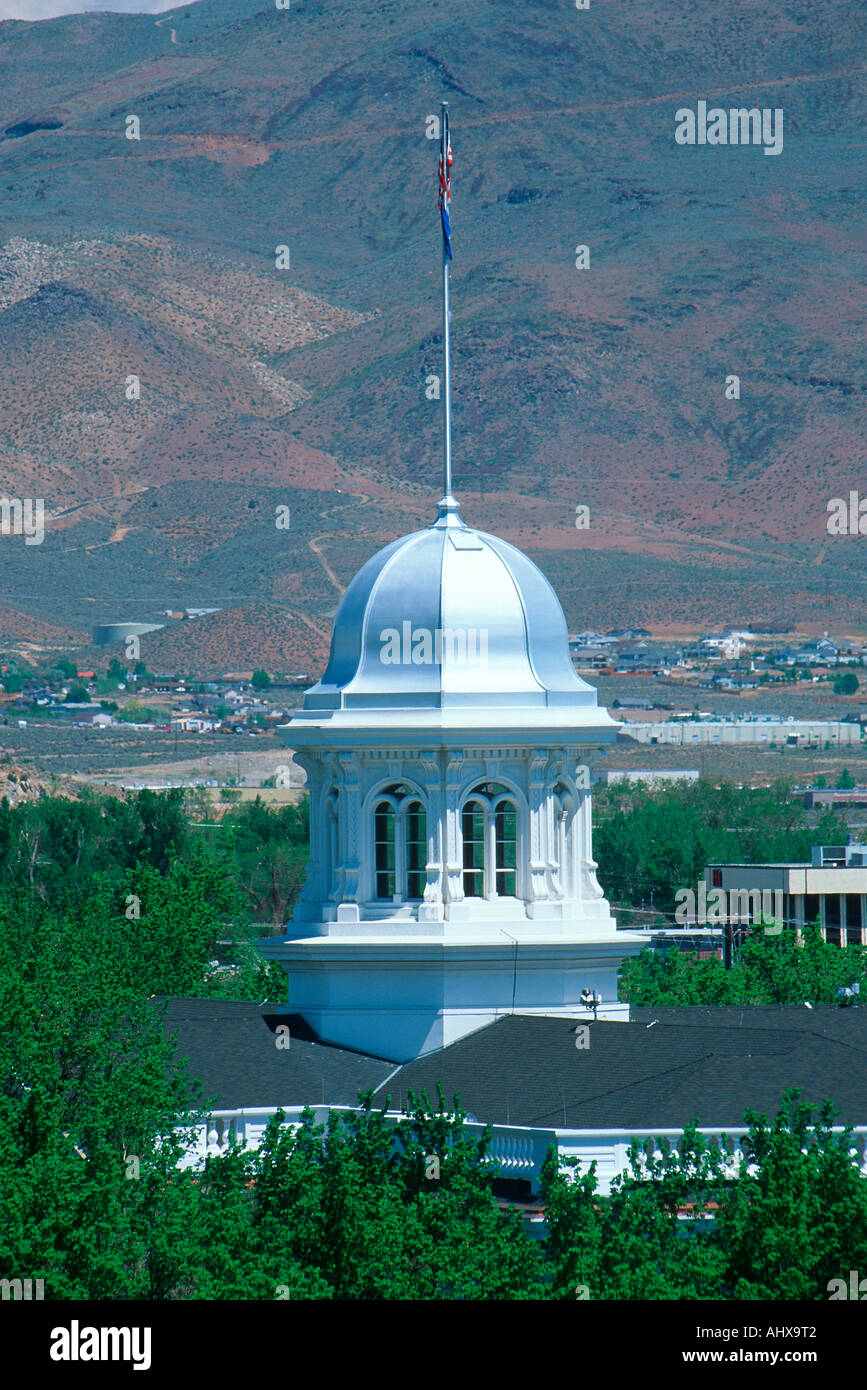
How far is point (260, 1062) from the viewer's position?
40.0 meters

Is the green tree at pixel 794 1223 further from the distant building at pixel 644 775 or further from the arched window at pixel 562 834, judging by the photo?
the distant building at pixel 644 775

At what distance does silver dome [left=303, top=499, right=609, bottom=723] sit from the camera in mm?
41875

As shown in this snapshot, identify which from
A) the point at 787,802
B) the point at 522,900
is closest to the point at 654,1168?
the point at 522,900

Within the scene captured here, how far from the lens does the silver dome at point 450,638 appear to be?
41875 millimetres

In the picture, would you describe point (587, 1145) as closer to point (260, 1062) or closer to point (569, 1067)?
point (569, 1067)

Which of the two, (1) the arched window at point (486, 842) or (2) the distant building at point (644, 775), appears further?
(2) the distant building at point (644, 775)

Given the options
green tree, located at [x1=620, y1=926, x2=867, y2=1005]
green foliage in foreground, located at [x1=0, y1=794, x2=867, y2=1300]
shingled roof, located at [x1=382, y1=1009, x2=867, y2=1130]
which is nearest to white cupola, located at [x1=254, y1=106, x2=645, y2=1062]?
shingled roof, located at [x1=382, y1=1009, x2=867, y2=1130]

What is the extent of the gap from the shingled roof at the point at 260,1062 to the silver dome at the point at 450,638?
435 cm

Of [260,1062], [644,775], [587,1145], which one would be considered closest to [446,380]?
[260,1062]

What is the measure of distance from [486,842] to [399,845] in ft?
3.71

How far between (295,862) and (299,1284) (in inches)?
3490

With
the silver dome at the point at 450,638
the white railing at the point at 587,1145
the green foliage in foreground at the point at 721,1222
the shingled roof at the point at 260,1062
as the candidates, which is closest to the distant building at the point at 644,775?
the silver dome at the point at 450,638

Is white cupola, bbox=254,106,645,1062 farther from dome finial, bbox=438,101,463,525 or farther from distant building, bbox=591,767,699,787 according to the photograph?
distant building, bbox=591,767,699,787
